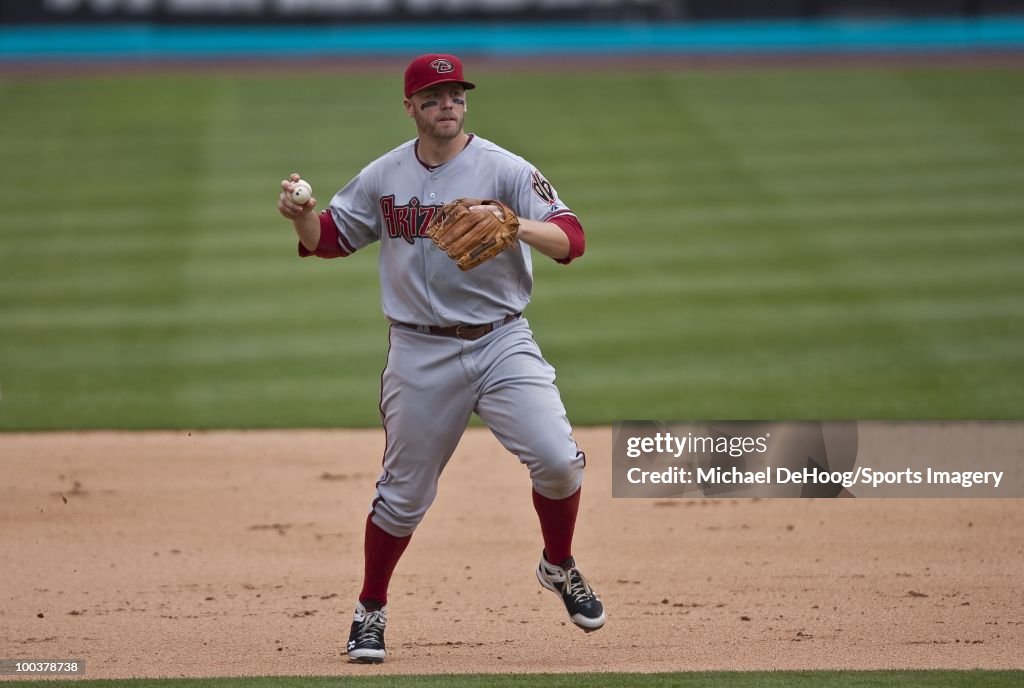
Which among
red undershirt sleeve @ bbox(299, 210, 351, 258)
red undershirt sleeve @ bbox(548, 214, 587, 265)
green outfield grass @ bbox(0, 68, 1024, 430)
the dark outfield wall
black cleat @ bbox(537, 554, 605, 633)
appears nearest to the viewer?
red undershirt sleeve @ bbox(548, 214, 587, 265)

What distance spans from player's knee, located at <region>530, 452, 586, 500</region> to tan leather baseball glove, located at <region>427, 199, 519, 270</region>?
727 millimetres

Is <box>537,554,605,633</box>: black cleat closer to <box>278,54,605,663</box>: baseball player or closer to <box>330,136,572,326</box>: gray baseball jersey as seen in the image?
<box>278,54,605,663</box>: baseball player

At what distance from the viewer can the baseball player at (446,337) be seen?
471 centimetres

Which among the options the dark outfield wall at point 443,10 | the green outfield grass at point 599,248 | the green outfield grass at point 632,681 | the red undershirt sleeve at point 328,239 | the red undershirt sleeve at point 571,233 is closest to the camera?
the green outfield grass at point 632,681

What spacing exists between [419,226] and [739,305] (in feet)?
21.4

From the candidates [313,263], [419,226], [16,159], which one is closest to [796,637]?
[419,226]

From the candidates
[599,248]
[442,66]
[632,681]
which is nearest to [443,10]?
[599,248]

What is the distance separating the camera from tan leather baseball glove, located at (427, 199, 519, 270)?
4.45m

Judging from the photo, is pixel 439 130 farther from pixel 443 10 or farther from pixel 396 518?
pixel 443 10

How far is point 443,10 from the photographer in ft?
58.6

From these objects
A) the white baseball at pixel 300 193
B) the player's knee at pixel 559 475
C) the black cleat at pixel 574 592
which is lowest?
the black cleat at pixel 574 592

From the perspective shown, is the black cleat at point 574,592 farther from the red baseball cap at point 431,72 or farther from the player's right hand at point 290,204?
the red baseball cap at point 431,72

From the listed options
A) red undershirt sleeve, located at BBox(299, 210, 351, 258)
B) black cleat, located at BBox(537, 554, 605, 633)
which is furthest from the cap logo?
black cleat, located at BBox(537, 554, 605, 633)

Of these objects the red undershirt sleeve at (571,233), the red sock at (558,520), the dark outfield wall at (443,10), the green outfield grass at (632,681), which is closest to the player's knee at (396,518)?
the red sock at (558,520)
